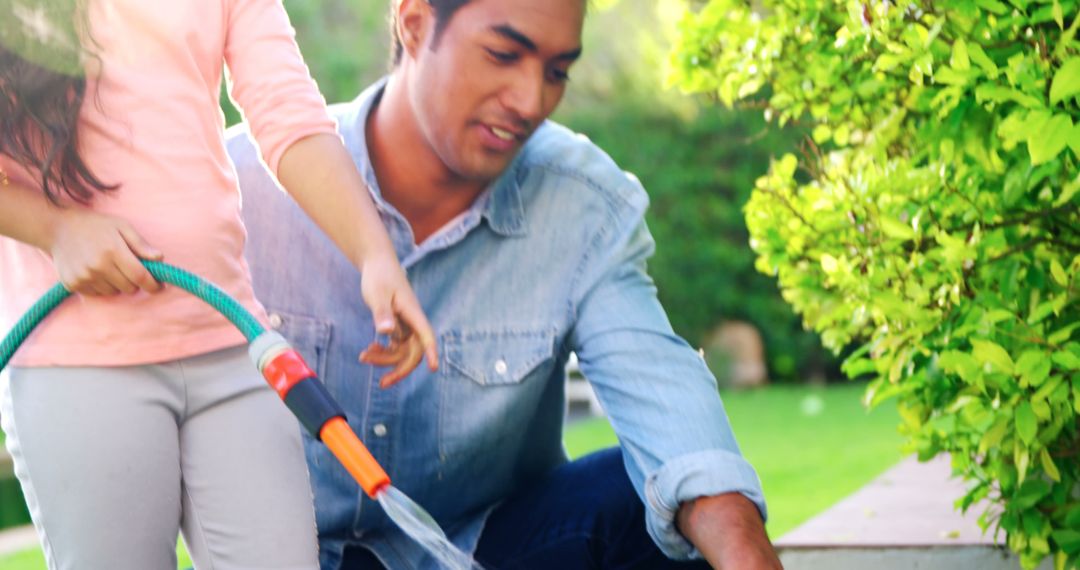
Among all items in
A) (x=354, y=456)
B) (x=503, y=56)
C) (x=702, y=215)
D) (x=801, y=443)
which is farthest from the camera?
(x=702, y=215)

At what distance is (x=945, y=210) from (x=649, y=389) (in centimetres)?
54

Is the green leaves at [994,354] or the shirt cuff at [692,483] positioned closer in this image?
the green leaves at [994,354]

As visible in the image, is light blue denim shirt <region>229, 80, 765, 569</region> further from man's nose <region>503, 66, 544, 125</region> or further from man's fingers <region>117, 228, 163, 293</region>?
man's fingers <region>117, 228, 163, 293</region>

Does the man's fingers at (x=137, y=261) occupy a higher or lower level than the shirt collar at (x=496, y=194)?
higher

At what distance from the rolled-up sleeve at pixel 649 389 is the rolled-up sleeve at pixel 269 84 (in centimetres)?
63

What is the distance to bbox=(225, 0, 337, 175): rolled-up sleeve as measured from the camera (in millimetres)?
2211

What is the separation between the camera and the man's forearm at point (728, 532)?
2193mm

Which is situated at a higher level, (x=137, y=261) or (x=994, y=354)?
(x=137, y=261)

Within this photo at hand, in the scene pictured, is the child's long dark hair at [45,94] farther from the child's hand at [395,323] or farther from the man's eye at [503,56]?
the man's eye at [503,56]

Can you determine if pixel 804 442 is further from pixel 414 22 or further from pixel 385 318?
pixel 385 318

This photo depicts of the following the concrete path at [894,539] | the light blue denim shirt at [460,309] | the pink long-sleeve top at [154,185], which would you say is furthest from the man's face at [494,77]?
the concrete path at [894,539]

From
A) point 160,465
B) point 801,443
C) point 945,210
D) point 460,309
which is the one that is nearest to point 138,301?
point 160,465

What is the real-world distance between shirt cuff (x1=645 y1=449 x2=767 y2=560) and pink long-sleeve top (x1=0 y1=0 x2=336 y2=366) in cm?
65

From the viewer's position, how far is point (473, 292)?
9.27 feet
